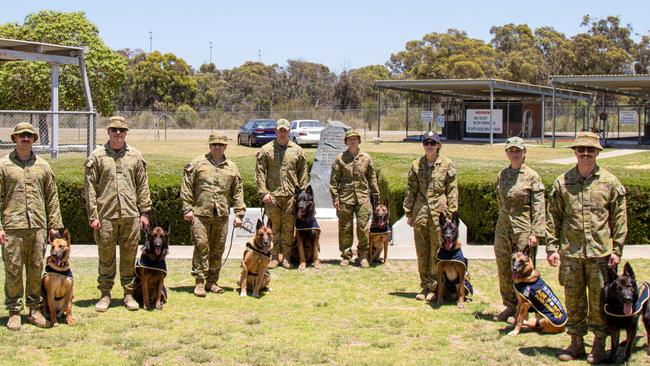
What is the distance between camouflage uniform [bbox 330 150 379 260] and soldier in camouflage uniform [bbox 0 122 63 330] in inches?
161

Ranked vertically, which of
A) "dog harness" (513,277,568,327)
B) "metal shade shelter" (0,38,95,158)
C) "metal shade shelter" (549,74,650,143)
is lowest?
"dog harness" (513,277,568,327)

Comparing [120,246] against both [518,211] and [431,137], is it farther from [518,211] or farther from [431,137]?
[518,211]

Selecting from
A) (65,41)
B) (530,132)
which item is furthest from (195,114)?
(530,132)

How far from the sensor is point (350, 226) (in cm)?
1052

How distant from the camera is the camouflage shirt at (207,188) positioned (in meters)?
8.49

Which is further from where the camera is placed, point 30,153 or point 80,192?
point 80,192

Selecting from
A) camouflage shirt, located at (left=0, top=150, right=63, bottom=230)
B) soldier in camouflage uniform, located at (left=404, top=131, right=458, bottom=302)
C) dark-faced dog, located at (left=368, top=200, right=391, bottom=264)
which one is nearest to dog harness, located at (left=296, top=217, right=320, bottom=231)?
dark-faced dog, located at (left=368, top=200, right=391, bottom=264)

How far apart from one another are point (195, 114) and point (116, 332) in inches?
2047

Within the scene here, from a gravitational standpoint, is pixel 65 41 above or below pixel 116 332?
above

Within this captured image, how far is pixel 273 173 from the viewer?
33.5ft

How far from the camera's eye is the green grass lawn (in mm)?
6367

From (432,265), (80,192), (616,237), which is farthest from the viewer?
(80,192)

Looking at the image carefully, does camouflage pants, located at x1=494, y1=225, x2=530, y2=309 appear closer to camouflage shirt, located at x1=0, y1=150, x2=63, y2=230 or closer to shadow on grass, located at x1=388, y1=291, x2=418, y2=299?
shadow on grass, located at x1=388, y1=291, x2=418, y2=299

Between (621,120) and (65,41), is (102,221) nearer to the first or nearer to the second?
(65,41)
